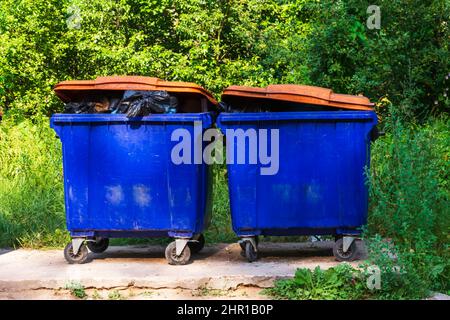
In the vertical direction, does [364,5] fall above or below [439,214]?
above

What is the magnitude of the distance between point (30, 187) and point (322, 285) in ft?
14.4

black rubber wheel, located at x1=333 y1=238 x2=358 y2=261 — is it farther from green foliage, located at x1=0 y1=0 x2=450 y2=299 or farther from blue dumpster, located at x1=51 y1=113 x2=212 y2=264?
blue dumpster, located at x1=51 y1=113 x2=212 y2=264

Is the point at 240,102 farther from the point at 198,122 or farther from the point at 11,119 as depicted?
the point at 11,119

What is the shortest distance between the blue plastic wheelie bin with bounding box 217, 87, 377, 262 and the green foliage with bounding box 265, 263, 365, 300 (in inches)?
31.3

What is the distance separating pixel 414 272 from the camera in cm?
480

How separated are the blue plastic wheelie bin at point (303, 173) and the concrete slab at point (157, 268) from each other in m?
0.29

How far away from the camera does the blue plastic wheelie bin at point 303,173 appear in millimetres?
5668

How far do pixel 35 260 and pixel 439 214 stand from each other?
3083 millimetres

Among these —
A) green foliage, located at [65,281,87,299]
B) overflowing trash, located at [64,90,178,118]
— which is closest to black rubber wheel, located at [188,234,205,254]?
overflowing trash, located at [64,90,178,118]

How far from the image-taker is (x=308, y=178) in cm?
570

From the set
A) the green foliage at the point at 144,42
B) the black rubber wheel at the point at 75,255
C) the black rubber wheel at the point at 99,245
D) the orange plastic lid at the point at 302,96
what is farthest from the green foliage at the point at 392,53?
the black rubber wheel at the point at 75,255

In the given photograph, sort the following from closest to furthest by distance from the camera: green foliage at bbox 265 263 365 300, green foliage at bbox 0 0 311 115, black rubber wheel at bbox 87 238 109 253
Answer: green foliage at bbox 265 263 365 300 < black rubber wheel at bbox 87 238 109 253 < green foliage at bbox 0 0 311 115

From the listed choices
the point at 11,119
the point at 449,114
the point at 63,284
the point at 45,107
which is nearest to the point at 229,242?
the point at 63,284

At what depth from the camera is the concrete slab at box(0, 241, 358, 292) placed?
16.6ft
